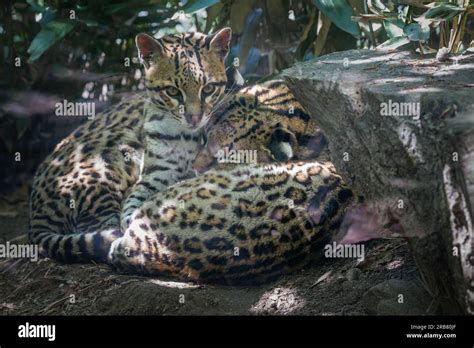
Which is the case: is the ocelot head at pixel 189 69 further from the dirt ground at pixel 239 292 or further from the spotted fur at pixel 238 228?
the dirt ground at pixel 239 292

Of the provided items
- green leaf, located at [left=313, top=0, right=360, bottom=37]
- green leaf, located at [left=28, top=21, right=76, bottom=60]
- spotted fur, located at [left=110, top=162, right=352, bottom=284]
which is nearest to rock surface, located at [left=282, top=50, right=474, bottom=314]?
spotted fur, located at [left=110, top=162, right=352, bottom=284]

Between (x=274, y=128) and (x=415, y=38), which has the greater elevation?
(x=415, y=38)

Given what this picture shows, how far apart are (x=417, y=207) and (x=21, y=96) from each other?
10.4ft

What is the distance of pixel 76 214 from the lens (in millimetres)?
4480

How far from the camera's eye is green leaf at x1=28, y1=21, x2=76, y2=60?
4.84 meters

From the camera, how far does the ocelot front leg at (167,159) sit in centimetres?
461

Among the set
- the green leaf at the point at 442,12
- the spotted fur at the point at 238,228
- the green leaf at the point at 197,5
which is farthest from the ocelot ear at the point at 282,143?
the green leaf at the point at 442,12

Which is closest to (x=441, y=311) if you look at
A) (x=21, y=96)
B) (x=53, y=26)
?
(x=53, y=26)

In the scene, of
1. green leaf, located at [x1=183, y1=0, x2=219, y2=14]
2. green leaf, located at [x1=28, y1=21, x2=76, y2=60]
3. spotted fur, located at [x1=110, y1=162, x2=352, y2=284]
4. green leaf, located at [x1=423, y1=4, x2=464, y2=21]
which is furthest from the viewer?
green leaf, located at [x1=28, y1=21, x2=76, y2=60]

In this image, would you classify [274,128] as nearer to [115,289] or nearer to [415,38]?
[415,38]

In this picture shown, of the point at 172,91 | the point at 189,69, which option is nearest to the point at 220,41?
the point at 189,69

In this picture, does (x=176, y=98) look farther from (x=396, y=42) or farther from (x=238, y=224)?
(x=396, y=42)

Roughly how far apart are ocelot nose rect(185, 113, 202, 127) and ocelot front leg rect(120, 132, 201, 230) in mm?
202

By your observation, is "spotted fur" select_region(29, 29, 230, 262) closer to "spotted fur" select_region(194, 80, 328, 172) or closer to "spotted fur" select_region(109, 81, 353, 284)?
"spotted fur" select_region(194, 80, 328, 172)
